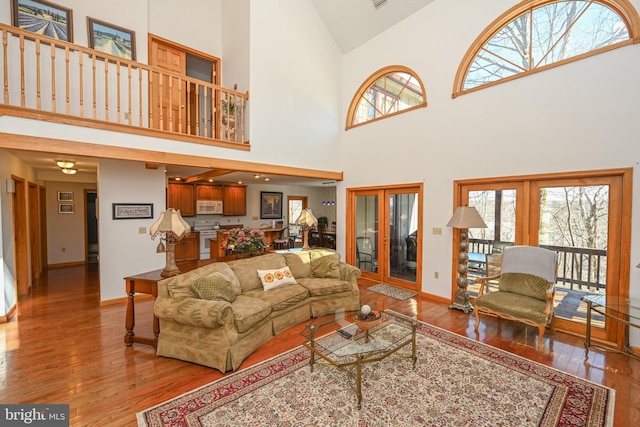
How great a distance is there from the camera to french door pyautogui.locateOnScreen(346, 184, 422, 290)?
507cm

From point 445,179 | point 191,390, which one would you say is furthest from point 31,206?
point 445,179

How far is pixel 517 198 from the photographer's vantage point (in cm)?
377

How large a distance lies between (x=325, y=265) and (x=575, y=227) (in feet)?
10.6

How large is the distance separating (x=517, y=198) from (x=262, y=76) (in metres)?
4.46

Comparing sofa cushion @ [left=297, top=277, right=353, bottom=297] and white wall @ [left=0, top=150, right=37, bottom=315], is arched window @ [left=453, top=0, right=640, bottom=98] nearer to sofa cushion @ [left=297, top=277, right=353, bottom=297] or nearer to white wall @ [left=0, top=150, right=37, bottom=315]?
sofa cushion @ [left=297, top=277, right=353, bottom=297]

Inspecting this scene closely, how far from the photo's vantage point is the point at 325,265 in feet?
13.9

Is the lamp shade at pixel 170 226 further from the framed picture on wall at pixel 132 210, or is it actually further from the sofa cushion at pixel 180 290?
the framed picture on wall at pixel 132 210

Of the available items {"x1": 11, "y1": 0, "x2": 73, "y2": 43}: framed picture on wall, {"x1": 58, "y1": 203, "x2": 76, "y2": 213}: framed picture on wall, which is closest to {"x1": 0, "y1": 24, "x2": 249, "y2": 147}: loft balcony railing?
{"x1": 11, "y1": 0, "x2": 73, "y2": 43}: framed picture on wall

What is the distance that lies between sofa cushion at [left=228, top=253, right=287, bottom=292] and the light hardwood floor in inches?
30.1

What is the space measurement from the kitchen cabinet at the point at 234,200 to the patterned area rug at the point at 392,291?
4.97 metres

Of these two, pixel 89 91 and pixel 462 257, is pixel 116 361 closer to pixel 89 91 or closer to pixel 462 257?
pixel 89 91

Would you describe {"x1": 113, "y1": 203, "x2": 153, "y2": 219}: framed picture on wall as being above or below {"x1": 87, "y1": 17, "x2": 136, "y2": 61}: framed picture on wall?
below

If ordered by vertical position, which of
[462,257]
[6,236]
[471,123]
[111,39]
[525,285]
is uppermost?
[111,39]

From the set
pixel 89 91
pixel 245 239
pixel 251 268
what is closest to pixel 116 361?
pixel 251 268
